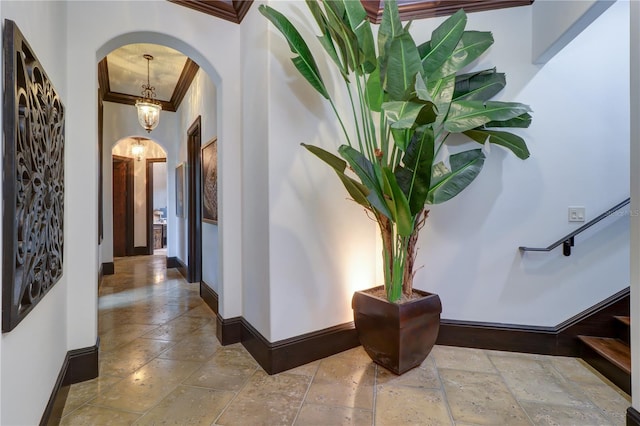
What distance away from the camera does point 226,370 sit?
2.28m

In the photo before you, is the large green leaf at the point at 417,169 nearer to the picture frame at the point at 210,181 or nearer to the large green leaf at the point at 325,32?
the large green leaf at the point at 325,32

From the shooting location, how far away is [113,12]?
2211 mm

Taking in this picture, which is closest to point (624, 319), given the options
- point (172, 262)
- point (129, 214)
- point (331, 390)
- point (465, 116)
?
point (465, 116)

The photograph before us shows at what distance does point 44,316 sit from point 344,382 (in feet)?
5.73

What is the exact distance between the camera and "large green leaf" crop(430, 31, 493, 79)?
6.85ft

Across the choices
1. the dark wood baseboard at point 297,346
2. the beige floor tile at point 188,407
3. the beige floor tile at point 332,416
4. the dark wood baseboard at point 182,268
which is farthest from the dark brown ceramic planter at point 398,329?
the dark wood baseboard at point 182,268

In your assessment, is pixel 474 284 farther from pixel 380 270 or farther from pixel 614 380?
pixel 614 380

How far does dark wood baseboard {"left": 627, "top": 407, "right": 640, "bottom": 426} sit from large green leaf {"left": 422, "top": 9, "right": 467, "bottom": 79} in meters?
2.13

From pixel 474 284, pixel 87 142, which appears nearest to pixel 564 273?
pixel 474 284

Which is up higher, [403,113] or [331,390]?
[403,113]

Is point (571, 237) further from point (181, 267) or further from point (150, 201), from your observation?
point (150, 201)

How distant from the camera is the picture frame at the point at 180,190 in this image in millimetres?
5180

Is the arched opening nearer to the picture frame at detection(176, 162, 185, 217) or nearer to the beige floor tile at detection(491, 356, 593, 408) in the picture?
the picture frame at detection(176, 162, 185, 217)

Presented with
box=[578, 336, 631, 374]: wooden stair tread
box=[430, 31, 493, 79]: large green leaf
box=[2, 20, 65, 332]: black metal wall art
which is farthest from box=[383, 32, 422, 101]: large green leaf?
box=[578, 336, 631, 374]: wooden stair tread
